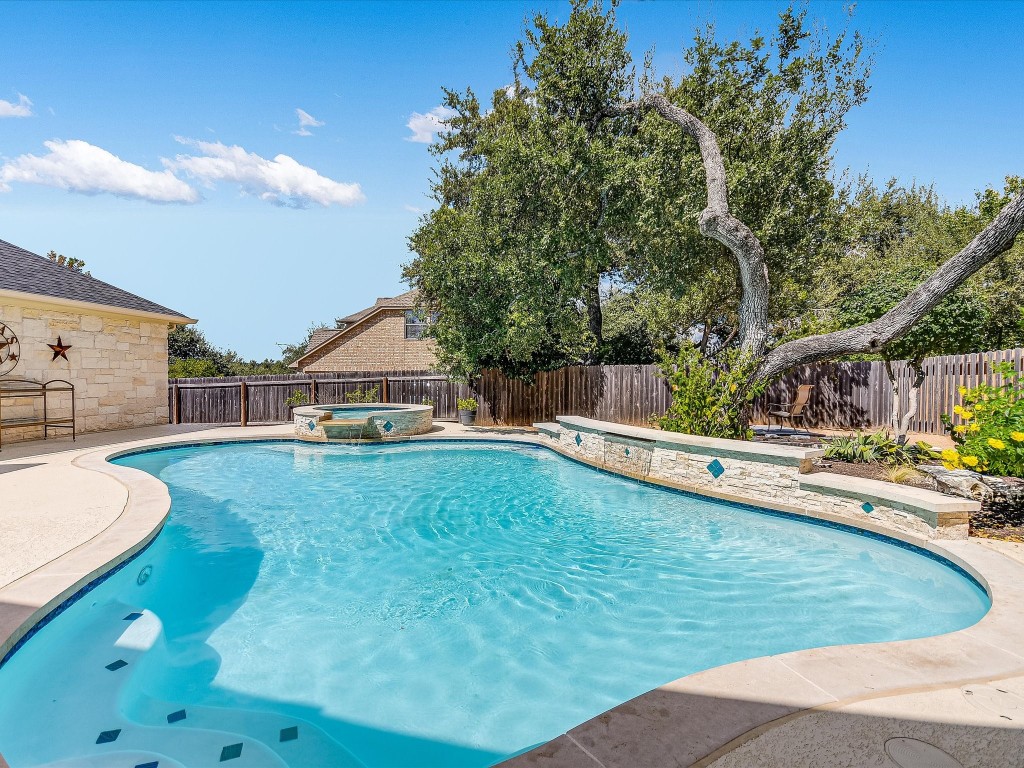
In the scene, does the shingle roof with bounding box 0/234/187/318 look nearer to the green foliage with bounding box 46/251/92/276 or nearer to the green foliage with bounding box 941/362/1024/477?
the green foliage with bounding box 941/362/1024/477

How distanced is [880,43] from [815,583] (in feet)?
42.6

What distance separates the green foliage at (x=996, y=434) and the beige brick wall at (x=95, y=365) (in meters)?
15.1

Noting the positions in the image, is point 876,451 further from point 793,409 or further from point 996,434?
point 793,409

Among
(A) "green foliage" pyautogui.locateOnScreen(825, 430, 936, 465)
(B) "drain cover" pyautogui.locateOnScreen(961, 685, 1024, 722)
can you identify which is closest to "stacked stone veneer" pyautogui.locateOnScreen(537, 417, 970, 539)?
(A) "green foliage" pyautogui.locateOnScreen(825, 430, 936, 465)

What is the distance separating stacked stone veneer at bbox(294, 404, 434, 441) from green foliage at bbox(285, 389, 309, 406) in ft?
10.1

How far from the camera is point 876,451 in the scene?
6422 millimetres

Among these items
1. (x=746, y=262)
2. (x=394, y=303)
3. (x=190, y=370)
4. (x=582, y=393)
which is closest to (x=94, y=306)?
(x=190, y=370)

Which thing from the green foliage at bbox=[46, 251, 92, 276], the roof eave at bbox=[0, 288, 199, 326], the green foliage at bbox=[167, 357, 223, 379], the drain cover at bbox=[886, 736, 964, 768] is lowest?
the drain cover at bbox=[886, 736, 964, 768]

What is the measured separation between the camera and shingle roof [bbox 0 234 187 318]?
32.2ft

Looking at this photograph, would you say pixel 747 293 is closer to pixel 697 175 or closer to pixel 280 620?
pixel 697 175

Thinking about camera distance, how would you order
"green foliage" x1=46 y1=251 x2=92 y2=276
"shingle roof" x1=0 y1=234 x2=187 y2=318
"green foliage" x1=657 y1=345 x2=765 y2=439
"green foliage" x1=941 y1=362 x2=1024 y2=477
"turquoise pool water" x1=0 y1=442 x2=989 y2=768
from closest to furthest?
"turquoise pool water" x1=0 y1=442 x2=989 y2=768, "green foliage" x1=941 y1=362 x2=1024 y2=477, "green foliage" x1=657 y1=345 x2=765 y2=439, "shingle roof" x1=0 y1=234 x2=187 y2=318, "green foliage" x1=46 y1=251 x2=92 y2=276

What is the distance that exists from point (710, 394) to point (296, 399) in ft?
39.6

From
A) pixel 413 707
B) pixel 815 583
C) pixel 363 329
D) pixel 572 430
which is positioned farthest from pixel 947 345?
pixel 363 329

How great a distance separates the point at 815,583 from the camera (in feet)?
13.8
